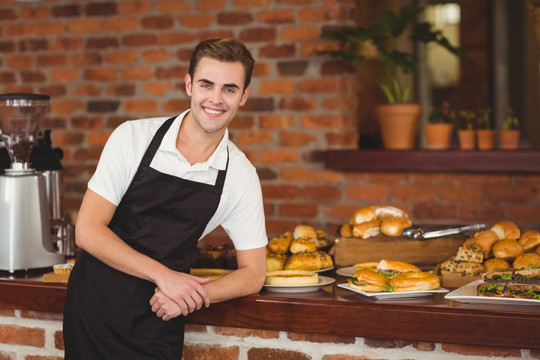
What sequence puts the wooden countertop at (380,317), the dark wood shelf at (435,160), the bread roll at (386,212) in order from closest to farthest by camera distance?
the wooden countertop at (380,317), the bread roll at (386,212), the dark wood shelf at (435,160)

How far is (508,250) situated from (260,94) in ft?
6.20

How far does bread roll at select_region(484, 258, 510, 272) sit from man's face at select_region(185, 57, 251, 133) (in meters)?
0.88

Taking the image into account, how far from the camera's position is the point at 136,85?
13.0 feet

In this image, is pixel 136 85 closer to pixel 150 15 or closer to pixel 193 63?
pixel 150 15

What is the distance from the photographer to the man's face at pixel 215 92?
1896 mm

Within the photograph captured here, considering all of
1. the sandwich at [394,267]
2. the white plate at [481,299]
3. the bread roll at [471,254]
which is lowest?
the white plate at [481,299]

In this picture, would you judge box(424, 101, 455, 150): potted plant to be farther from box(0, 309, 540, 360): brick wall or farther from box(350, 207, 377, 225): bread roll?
box(0, 309, 540, 360): brick wall

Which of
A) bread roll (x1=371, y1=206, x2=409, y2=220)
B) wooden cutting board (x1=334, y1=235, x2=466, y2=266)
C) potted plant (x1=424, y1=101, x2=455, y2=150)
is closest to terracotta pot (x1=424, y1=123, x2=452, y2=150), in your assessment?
potted plant (x1=424, y1=101, x2=455, y2=150)

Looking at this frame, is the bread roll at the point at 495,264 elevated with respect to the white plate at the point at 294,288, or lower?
elevated

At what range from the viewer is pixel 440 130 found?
12.0 ft

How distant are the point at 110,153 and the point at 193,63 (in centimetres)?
33

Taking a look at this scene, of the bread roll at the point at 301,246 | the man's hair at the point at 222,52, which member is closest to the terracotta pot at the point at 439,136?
the bread roll at the point at 301,246

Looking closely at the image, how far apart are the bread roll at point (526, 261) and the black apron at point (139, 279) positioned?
90 cm

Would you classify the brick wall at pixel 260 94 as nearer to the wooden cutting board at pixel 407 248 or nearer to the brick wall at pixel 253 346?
the wooden cutting board at pixel 407 248
